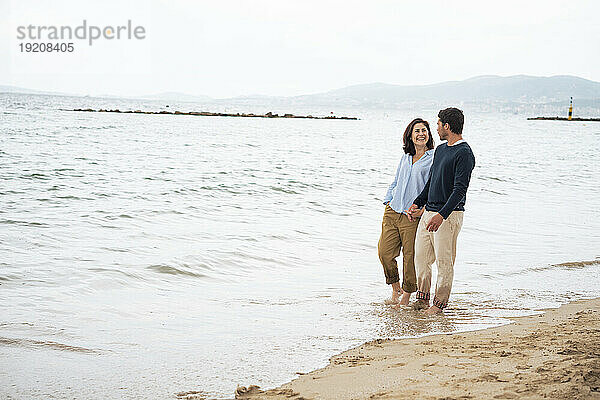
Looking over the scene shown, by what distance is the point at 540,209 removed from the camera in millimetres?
14297

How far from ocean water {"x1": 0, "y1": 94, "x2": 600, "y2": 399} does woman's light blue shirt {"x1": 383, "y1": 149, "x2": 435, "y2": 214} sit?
1078 mm

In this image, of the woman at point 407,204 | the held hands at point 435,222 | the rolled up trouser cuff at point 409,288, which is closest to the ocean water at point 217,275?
the rolled up trouser cuff at point 409,288

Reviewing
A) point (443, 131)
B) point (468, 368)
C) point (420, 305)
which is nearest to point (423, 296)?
point (420, 305)

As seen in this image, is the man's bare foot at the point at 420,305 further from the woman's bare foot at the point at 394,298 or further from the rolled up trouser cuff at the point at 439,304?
the woman's bare foot at the point at 394,298

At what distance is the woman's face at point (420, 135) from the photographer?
5.77m

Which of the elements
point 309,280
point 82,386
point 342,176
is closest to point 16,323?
point 82,386

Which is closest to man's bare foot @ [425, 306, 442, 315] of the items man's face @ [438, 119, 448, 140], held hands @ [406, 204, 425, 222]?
held hands @ [406, 204, 425, 222]

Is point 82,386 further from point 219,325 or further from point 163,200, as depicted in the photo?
point 163,200

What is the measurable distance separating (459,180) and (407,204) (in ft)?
2.52

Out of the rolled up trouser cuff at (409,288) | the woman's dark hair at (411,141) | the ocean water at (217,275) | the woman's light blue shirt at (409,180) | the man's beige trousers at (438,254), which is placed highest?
the woman's dark hair at (411,141)

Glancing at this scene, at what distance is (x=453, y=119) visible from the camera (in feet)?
17.9

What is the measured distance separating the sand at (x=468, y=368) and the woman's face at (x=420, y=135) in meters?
1.85

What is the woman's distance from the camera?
19.3 ft

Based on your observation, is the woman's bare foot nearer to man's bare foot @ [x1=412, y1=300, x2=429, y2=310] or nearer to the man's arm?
man's bare foot @ [x1=412, y1=300, x2=429, y2=310]
